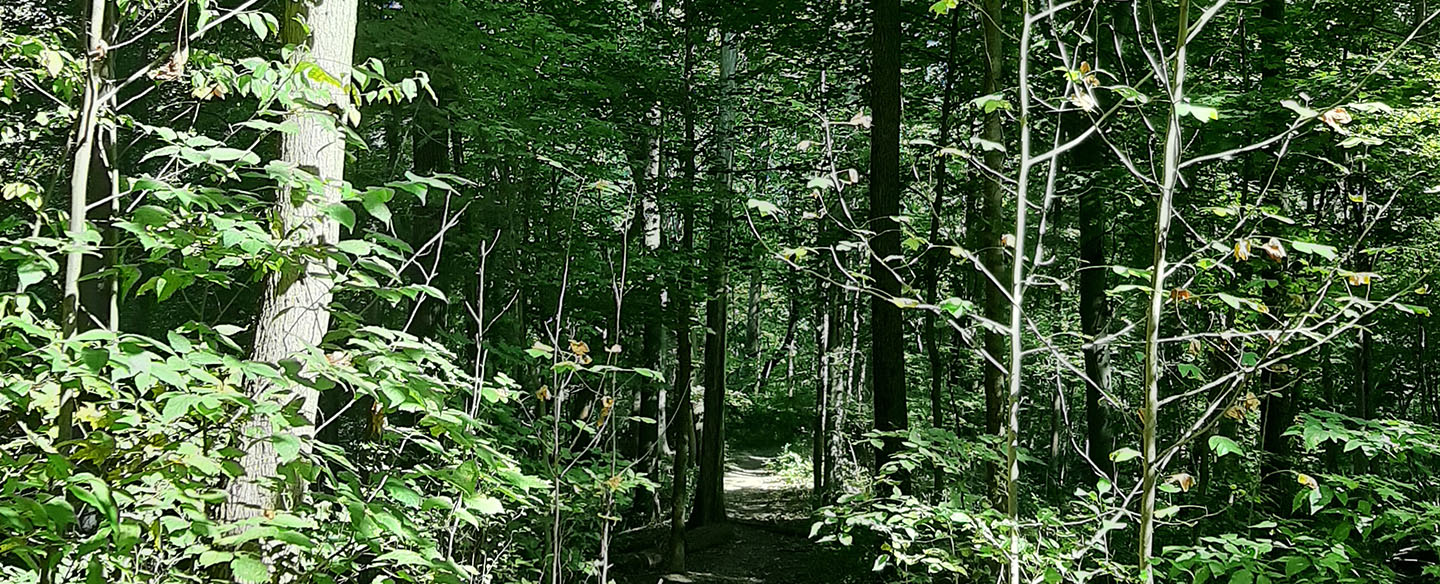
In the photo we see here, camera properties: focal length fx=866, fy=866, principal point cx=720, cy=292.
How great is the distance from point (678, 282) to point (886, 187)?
333cm

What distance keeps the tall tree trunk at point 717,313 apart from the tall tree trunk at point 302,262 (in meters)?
7.54

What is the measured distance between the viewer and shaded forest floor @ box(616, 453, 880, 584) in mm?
9008

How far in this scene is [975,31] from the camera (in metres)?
7.82

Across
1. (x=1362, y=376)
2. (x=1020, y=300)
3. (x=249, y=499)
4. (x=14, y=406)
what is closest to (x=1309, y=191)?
(x=1362, y=376)

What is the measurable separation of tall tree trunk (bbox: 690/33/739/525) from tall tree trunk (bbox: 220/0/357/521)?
7536 millimetres

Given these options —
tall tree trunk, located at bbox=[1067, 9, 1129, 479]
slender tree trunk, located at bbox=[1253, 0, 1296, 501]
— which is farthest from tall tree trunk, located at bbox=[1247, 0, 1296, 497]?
tall tree trunk, located at bbox=[1067, 9, 1129, 479]

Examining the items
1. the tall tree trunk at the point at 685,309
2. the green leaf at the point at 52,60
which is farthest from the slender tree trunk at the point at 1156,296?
the tall tree trunk at the point at 685,309

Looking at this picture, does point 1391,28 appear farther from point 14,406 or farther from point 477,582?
point 14,406

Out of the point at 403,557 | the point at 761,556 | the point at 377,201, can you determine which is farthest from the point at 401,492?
the point at 761,556

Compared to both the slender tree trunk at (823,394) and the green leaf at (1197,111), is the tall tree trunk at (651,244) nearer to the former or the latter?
the slender tree trunk at (823,394)

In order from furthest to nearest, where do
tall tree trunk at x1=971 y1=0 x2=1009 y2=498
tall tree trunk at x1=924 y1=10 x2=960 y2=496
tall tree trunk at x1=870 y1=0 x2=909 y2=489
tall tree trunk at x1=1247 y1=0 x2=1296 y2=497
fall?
tall tree trunk at x1=924 y1=10 x2=960 y2=496
tall tree trunk at x1=870 y1=0 x2=909 y2=489
tall tree trunk at x1=1247 y1=0 x2=1296 y2=497
tall tree trunk at x1=971 y1=0 x2=1009 y2=498

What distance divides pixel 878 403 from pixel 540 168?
430cm

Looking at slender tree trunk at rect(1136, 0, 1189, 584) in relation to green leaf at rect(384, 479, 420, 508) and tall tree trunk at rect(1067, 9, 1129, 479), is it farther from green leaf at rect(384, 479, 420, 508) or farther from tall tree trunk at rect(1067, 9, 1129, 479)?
tall tree trunk at rect(1067, 9, 1129, 479)

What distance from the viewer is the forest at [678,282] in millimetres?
2076
